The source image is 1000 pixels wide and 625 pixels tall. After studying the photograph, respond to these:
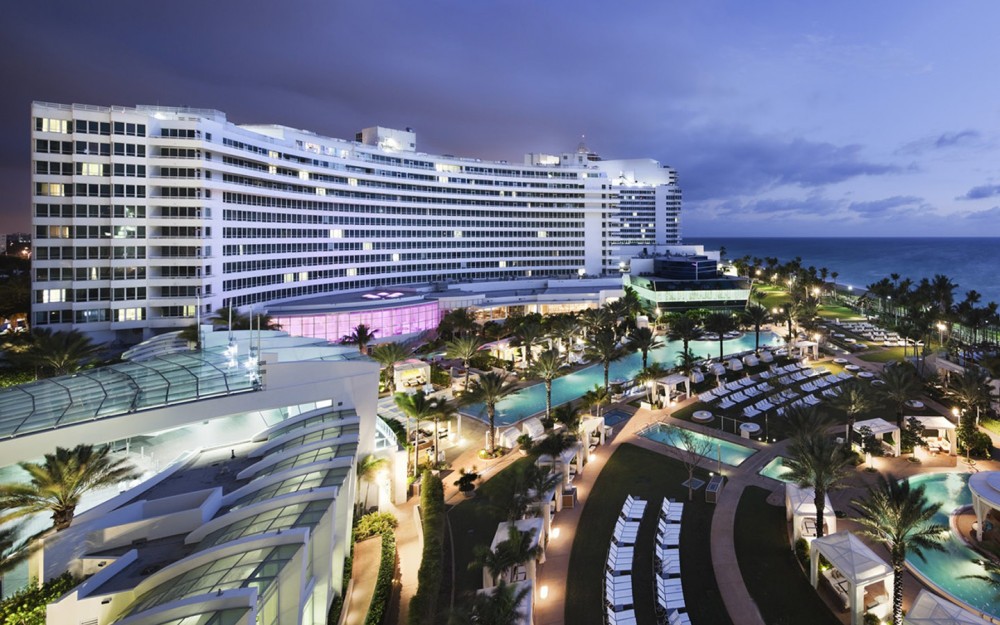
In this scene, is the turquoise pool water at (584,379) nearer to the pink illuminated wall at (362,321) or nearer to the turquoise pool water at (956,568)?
the pink illuminated wall at (362,321)

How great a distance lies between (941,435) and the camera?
101ft

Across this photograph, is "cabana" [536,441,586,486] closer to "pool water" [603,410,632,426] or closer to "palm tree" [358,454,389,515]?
"pool water" [603,410,632,426]

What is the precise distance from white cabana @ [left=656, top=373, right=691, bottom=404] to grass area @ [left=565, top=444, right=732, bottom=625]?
10711mm

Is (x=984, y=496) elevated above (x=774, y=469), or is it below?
above

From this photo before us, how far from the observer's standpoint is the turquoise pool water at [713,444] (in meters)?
30.8

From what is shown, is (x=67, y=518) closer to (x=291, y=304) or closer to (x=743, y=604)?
(x=743, y=604)

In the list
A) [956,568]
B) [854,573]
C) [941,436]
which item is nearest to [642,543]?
[854,573]

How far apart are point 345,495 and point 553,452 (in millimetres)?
11987

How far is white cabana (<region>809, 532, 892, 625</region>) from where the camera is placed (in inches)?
672

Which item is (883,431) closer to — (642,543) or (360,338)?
(642,543)

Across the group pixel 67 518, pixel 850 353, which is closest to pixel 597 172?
pixel 850 353

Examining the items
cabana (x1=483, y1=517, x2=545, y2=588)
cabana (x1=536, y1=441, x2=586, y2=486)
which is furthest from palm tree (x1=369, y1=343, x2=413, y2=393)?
cabana (x1=483, y1=517, x2=545, y2=588)

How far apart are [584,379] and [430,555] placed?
32.7m

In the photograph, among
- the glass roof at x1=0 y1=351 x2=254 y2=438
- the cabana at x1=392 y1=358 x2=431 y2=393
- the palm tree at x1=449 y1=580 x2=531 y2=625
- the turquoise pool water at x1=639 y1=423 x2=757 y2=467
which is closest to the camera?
the palm tree at x1=449 y1=580 x2=531 y2=625
